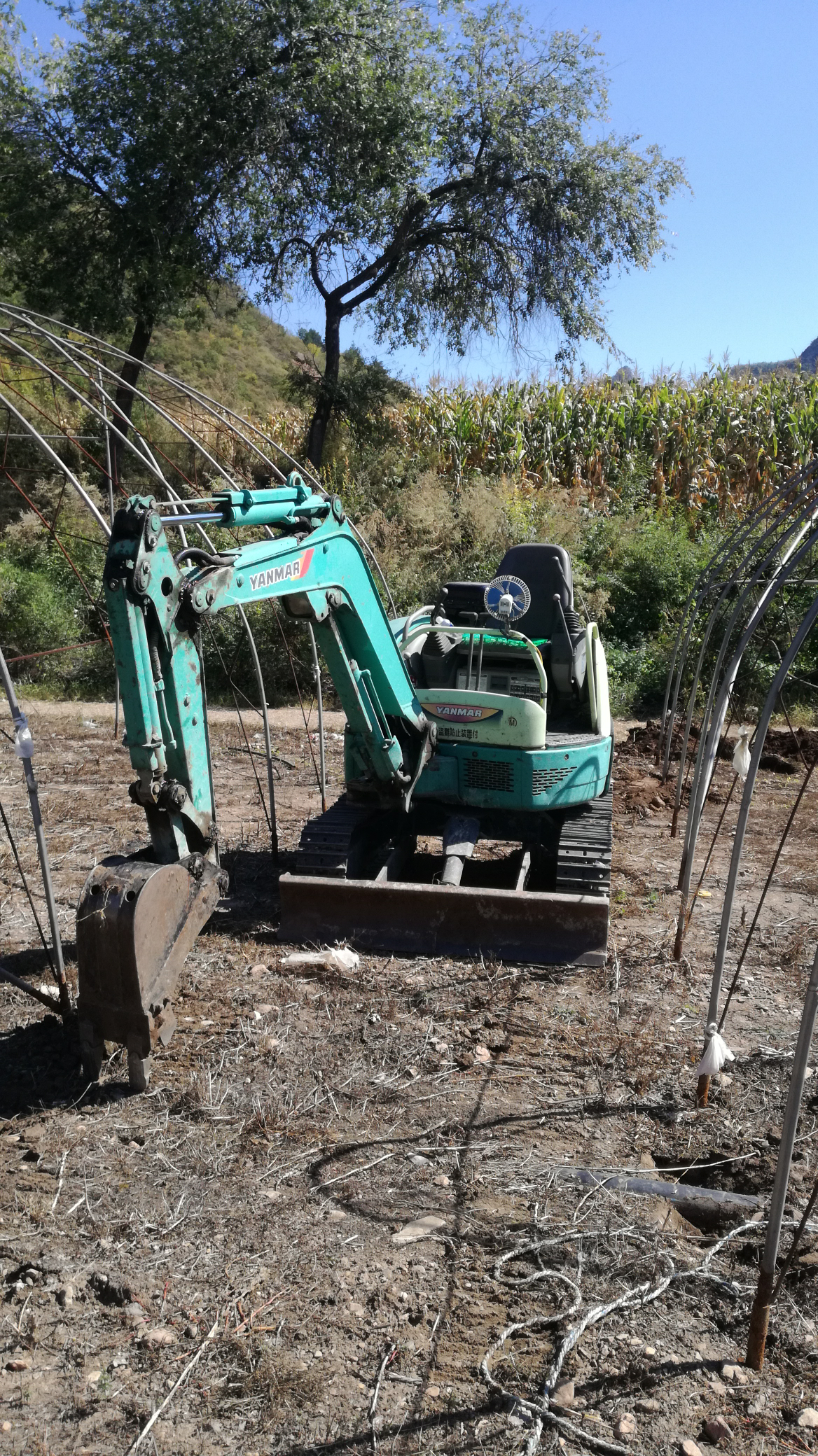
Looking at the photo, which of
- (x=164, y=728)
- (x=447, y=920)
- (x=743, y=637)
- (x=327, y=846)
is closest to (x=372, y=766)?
(x=327, y=846)

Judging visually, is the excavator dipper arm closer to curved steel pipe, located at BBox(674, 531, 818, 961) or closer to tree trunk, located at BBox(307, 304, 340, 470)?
curved steel pipe, located at BBox(674, 531, 818, 961)

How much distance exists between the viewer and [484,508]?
55.0 ft

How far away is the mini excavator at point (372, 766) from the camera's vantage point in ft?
13.3

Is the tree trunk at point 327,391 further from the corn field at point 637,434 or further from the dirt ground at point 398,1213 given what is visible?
the dirt ground at point 398,1213

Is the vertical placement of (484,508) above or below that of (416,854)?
above

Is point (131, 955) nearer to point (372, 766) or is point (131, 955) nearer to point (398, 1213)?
point (398, 1213)

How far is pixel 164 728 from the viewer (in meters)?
4.30

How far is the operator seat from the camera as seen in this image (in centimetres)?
742

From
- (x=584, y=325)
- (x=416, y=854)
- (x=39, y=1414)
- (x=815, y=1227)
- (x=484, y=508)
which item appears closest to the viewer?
(x=39, y=1414)

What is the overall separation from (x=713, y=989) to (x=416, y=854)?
3.62m

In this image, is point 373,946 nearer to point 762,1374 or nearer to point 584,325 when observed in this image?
point 762,1374

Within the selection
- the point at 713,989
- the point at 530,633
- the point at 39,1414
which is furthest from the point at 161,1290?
the point at 530,633

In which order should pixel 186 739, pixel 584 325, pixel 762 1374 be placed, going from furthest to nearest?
pixel 584 325, pixel 186 739, pixel 762 1374

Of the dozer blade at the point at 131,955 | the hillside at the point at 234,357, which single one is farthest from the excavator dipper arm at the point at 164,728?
the hillside at the point at 234,357
